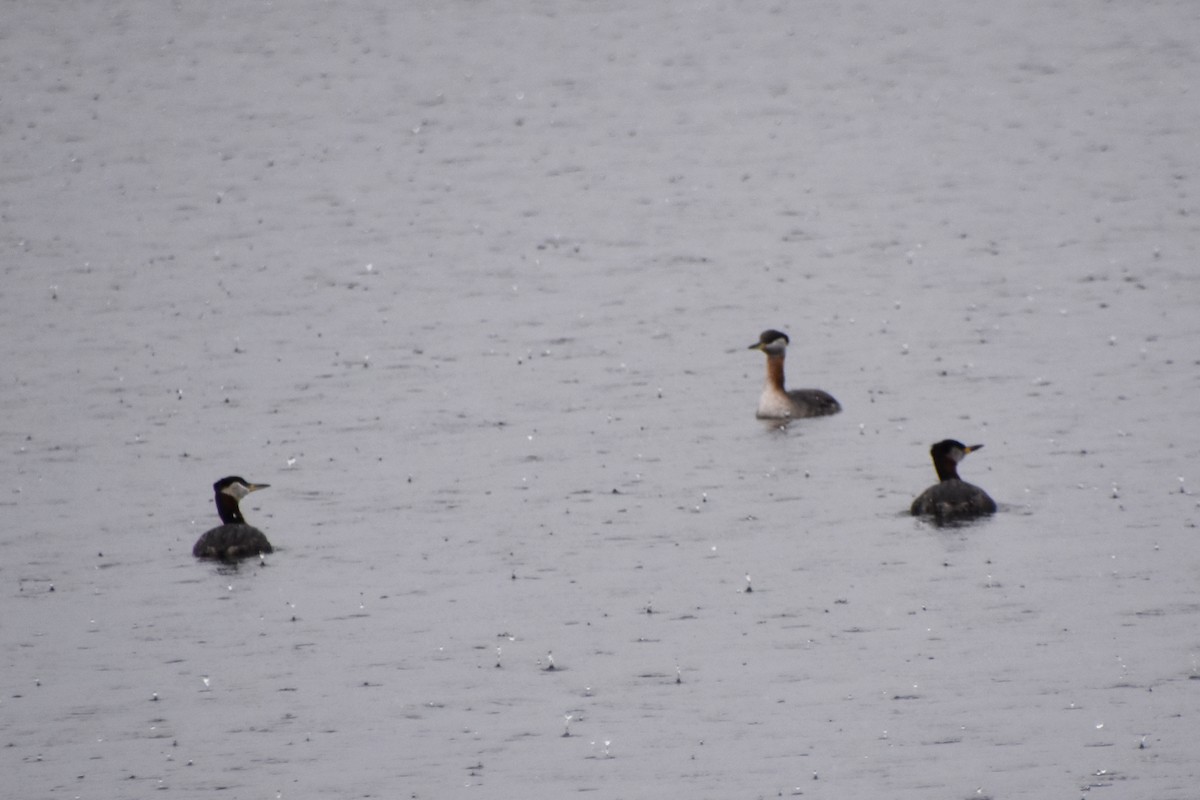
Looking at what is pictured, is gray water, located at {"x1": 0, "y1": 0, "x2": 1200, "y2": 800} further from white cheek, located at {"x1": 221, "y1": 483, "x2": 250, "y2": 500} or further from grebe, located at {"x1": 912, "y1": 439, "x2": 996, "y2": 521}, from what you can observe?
white cheek, located at {"x1": 221, "y1": 483, "x2": 250, "y2": 500}

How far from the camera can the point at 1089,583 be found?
18.2 m

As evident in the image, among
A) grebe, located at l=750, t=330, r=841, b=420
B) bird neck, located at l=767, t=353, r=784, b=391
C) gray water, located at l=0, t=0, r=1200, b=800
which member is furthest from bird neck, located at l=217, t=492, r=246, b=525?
bird neck, located at l=767, t=353, r=784, b=391

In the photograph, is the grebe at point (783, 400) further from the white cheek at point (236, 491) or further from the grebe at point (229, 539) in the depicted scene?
the grebe at point (229, 539)

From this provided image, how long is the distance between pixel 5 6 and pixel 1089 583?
204ft

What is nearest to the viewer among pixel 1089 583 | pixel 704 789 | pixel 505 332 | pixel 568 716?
pixel 704 789

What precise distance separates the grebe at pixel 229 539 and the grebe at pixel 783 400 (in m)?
7.21

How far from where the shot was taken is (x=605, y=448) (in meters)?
23.9

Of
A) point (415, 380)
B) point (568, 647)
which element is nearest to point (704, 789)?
point (568, 647)

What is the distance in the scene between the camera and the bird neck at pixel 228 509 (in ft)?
68.3

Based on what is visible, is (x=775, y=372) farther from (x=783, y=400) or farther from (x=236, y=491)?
(x=236, y=491)

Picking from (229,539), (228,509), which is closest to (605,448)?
(228,509)

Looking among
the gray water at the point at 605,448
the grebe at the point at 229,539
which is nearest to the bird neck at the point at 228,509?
the grebe at the point at 229,539

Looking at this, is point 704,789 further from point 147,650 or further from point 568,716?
point 147,650

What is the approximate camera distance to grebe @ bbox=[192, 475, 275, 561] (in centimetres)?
2017
